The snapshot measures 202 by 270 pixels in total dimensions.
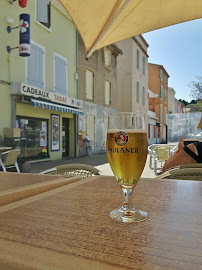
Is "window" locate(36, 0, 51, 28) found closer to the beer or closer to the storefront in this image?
the storefront

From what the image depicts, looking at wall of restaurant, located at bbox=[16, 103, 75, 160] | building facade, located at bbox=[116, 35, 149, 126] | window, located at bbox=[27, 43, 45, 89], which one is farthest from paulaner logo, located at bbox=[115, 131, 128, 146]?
building facade, located at bbox=[116, 35, 149, 126]

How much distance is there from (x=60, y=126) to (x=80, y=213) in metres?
10.6

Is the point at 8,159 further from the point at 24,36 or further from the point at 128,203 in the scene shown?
the point at 128,203

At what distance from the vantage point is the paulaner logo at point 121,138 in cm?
61

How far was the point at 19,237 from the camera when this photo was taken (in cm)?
42

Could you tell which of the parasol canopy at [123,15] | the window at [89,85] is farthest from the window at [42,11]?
the parasol canopy at [123,15]

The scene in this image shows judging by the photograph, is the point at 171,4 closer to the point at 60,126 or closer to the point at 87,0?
the point at 87,0

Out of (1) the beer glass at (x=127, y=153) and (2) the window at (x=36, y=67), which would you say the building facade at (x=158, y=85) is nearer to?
(2) the window at (x=36, y=67)

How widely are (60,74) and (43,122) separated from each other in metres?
2.39

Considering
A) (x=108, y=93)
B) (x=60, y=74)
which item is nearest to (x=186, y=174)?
(x=60, y=74)

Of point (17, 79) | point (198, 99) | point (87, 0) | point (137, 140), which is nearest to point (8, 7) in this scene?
point (17, 79)

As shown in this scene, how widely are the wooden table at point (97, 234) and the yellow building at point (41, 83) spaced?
24.9 ft

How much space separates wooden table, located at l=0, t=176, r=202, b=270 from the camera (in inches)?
13.2

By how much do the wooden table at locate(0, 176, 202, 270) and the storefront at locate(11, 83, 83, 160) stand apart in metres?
7.90
